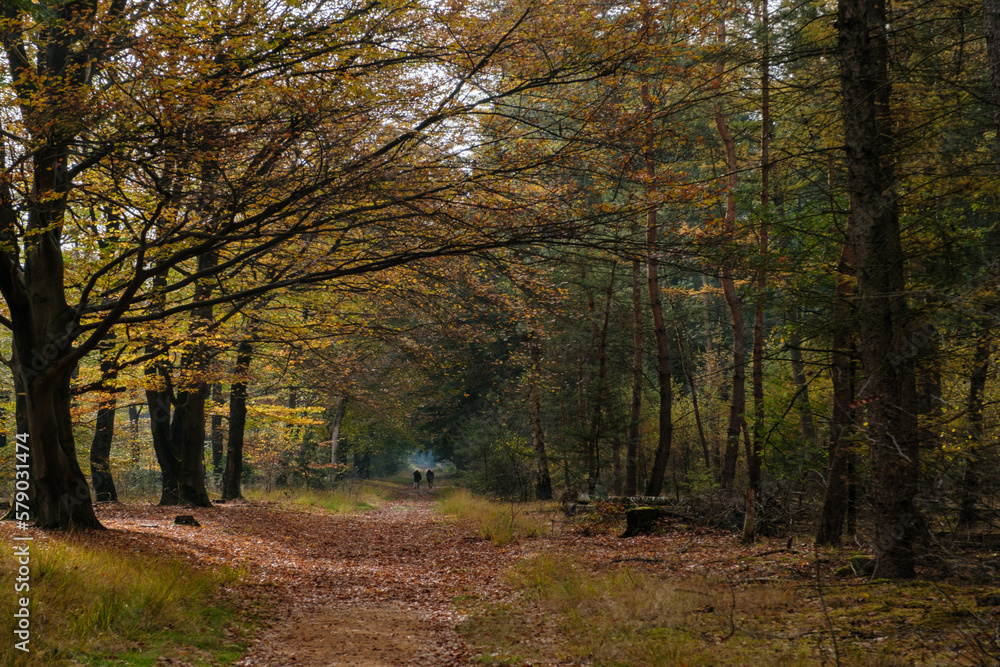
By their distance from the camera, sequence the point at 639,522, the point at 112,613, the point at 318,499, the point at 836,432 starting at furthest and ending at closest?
the point at 318,499 < the point at 639,522 < the point at 836,432 < the point at 112,613


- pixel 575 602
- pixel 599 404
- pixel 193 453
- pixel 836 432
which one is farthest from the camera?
pixel 599 404

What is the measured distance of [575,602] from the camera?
274 inches

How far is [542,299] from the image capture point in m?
8.70

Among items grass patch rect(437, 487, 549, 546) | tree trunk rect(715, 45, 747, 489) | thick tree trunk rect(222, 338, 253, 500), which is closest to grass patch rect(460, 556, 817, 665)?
grass patch rect(437, 487, 549, 546)

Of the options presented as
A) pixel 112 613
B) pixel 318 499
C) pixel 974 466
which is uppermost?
pixel 974 466

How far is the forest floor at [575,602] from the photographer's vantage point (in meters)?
4.77

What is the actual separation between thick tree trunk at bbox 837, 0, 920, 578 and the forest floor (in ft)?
1.99

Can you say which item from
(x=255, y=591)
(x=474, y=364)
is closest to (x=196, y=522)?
(x=255, y=591)

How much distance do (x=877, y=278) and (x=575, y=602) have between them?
4830mm

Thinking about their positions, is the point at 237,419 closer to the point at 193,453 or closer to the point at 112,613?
the point at 193,453

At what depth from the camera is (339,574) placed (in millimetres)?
9688

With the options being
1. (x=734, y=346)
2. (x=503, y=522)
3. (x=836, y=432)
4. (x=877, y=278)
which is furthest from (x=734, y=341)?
(x=503, y=522)

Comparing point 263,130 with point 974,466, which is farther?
point 263,130

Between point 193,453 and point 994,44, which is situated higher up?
point 994,44
